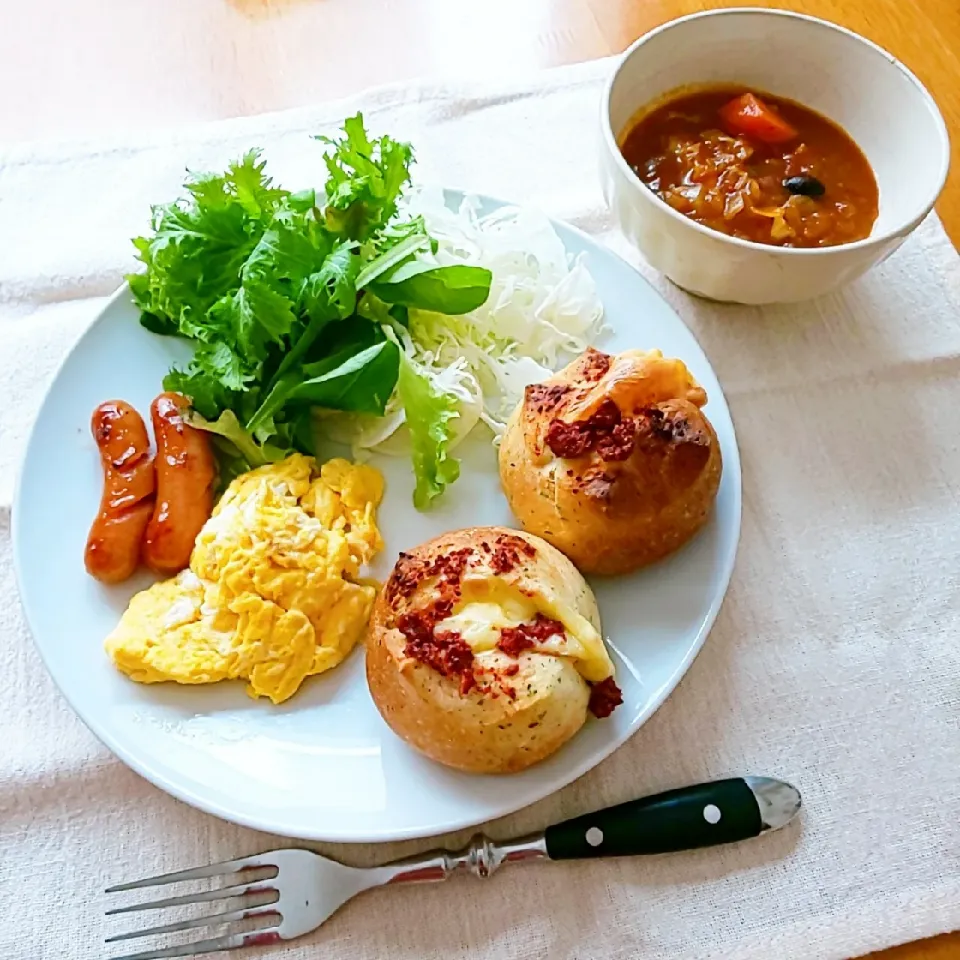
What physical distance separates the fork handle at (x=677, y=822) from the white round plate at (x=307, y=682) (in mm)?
114

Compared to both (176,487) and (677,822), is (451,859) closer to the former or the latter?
(677,822)

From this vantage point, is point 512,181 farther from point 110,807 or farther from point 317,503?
point 110,807

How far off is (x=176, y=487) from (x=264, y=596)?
0.28 m

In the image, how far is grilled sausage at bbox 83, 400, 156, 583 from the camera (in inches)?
72.2

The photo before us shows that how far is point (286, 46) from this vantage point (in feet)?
9.47

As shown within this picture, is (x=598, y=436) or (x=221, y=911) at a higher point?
(x=598, y=436)

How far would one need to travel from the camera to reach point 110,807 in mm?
1779

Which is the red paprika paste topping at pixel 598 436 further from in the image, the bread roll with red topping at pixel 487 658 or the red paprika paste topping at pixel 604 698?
the red paprika paste topping at pixel 604 698

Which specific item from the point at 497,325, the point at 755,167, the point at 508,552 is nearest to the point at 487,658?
the point at 508,552

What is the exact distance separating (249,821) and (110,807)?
13.5 inches

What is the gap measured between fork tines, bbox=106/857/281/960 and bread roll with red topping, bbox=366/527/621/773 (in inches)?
13.0

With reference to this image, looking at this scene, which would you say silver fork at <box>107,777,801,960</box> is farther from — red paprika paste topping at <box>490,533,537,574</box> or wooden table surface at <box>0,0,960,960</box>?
wooden table surface at <box>0,0,960,960</box>

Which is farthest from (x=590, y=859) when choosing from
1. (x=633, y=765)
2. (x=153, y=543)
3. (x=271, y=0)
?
(x=271, y=0)

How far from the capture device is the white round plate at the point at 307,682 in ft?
5.36
